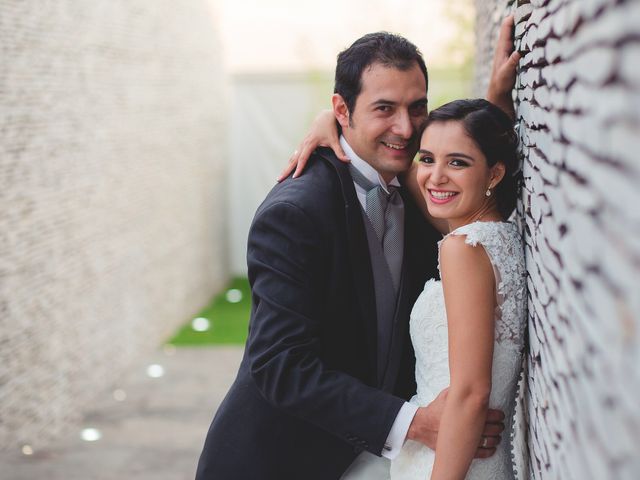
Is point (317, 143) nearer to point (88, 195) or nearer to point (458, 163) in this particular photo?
point (458, 163)

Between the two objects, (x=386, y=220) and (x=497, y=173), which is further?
(x=386, y=220)

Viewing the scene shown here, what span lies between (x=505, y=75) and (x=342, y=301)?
894 mm

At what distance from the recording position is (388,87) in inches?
98.3

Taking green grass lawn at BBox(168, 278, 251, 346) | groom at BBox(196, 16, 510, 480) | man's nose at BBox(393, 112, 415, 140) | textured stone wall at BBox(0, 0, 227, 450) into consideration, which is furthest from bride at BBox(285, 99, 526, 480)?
green grass lawn at BBox(168, 278, 251, 346)

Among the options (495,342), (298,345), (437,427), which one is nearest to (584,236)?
(495,342)

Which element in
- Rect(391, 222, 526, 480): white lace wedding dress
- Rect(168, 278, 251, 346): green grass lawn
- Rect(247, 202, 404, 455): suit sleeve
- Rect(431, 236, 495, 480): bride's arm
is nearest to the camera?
Rect(431, 236, 495, 480): bride's arm

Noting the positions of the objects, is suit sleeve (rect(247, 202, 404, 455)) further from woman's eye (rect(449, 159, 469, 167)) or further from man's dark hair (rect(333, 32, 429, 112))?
man's dark hair (rect(333, 32, 429, 112))

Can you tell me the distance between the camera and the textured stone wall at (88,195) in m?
5.09

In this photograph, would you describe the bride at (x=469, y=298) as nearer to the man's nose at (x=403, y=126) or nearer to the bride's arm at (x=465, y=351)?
the bride's arm at (x=465, y=351)

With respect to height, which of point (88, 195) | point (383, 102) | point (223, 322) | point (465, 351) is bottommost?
point (223, 322)

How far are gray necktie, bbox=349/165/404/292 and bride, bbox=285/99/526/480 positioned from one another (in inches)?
9.1

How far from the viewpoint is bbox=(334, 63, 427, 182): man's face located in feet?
8.18

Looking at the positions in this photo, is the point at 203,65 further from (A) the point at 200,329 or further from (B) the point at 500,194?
(B) the point at 500,194

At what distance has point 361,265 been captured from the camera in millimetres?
2391
